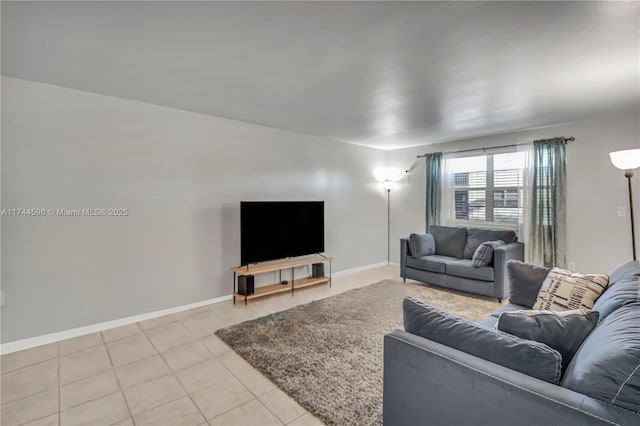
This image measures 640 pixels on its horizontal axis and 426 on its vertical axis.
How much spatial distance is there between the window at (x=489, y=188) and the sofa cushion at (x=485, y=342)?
163 inches

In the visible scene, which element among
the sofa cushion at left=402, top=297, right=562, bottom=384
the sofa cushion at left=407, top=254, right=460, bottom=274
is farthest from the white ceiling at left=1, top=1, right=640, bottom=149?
the sofa cushion at left=407, top=254, right=460, bottom=274

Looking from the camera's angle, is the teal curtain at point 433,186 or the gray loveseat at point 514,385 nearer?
the gray loveseat at point 514,385

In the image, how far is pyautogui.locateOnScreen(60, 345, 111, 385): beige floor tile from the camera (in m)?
2.40

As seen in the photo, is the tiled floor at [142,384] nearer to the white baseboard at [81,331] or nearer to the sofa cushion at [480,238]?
the white baseboard at [81,331]

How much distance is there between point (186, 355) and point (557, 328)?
269 centimetres

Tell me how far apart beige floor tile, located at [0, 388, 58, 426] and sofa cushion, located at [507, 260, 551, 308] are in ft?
11.7

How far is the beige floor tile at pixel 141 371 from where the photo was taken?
92.2 inches

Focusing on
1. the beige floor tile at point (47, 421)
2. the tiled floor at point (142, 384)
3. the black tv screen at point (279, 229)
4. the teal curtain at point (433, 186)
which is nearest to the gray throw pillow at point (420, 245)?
the teal curtain at point (433, 186)

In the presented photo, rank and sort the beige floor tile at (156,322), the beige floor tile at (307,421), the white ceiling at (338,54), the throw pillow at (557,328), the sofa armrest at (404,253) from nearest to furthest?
the throw pillow at (557,328)
the white ceiling at (338,54)
the beige floor tile at (307,421)
the beige floor tile at (156,322)
the sofa armrest at (404,253)

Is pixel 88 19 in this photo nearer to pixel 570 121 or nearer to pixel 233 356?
pixel 233 356

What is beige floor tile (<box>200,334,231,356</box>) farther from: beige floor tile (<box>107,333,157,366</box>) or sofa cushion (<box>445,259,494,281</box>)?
sofa cushion (<box>445,259,494,281</box>)

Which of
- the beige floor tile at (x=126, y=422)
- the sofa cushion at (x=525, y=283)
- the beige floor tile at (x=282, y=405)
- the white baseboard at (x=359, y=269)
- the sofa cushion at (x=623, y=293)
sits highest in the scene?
the sofa cushion at (x=623, y=293)

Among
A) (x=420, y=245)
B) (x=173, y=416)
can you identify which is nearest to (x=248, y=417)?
(x=173, y=416)

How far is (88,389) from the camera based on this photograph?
2242mm
